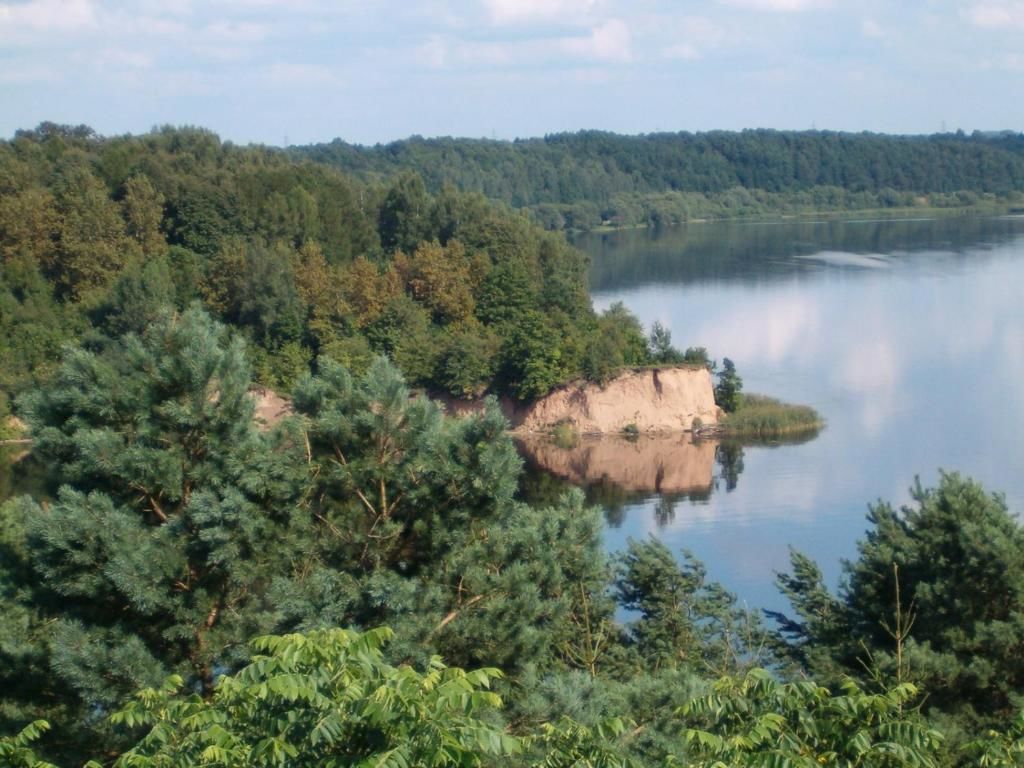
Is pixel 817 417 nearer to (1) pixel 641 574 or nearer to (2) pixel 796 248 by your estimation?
(1) pixel 641 574

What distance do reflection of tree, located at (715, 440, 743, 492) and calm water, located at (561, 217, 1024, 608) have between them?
0.24ft

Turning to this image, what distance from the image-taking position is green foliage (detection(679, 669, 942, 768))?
10.8ft

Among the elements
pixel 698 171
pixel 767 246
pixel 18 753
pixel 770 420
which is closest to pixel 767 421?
pixel 770 420

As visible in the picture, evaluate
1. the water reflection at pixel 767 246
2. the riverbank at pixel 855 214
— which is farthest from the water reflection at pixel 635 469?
the riverbank at pixel 855 214

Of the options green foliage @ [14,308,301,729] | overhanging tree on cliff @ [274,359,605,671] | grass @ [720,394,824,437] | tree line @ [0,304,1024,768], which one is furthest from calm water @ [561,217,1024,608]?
green foliage @ [14,308,301,729]

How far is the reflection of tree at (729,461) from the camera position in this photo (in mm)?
20562

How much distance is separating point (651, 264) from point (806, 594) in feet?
135

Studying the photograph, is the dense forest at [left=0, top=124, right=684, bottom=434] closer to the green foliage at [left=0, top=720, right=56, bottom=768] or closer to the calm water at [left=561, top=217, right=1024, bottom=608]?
the calm water at [left=561, top=217, right=1024, bottom=608]

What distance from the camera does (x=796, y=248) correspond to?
2099 inches

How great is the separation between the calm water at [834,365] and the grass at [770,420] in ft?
1.29

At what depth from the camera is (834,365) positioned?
95.2 ft

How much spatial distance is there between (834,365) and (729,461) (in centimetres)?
792

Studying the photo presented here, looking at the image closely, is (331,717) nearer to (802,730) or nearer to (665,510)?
(802,730)

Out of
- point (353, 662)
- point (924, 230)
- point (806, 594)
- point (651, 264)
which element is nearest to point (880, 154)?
point (924, 230)
